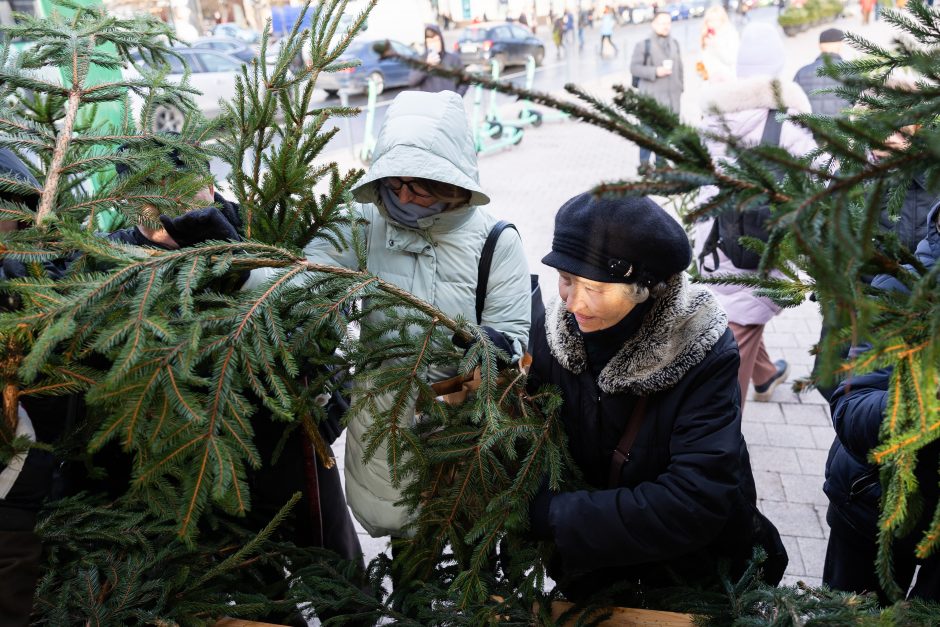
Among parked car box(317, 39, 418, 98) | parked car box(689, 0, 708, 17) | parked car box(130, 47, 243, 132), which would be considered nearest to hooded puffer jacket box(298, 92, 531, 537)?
parked car box(130, 47, 243, 132)

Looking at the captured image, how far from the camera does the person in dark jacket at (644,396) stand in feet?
5.59

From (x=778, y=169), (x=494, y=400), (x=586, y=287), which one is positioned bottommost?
(x=494, y=400)

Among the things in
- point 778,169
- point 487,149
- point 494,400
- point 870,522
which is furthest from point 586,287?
point 487,149

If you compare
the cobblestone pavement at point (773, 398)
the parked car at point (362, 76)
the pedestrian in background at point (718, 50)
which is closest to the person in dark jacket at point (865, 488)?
the cobblestone pavement at point (773, 398)

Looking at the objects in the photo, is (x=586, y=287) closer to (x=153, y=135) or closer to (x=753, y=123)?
(x=153, y=135)

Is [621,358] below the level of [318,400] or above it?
above

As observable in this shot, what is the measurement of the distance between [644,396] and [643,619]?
0.55m

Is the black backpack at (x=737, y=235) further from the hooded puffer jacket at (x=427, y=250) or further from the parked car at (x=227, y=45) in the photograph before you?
the parked car at (x=227, y=45)

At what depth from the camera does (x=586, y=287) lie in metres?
1.77

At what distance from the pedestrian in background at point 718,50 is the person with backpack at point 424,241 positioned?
185 inches

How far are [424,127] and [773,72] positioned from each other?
3.37m

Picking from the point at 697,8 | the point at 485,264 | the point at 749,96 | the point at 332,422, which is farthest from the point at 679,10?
the point at 332,422

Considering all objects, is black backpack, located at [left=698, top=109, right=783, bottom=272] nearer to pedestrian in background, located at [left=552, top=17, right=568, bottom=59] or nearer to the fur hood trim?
the fur hood trim

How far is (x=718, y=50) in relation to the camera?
282 inches
